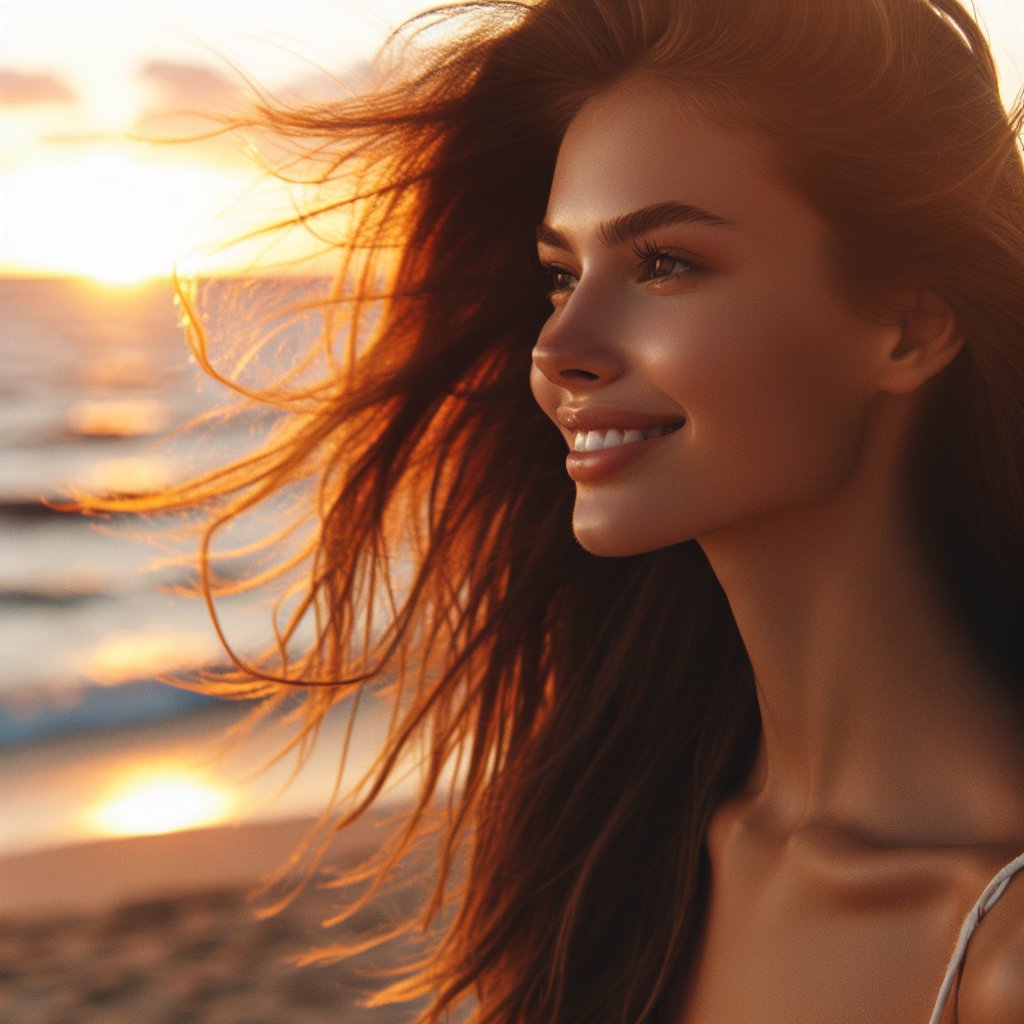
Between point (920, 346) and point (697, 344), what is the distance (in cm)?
32

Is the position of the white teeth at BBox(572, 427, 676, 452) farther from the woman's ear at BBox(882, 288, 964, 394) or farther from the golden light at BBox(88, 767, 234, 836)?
the golden light at BBox(88, 767, 234, 836)

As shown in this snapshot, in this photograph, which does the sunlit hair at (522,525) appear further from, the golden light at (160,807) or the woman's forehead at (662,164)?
the golden light at (160,807)

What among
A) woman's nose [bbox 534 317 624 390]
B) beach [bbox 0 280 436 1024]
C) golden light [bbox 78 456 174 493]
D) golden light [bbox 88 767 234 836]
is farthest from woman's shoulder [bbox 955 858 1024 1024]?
golden light [bbox 78 456 174 493]

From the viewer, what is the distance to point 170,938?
18.1 feet

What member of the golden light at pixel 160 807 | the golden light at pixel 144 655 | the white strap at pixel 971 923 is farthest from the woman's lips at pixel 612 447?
the golden light at pixel 144 655

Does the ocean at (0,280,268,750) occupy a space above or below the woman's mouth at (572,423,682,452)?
above

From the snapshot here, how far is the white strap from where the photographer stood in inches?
69.5

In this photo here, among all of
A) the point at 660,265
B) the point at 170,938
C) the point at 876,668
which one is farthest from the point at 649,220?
the point at 170,938

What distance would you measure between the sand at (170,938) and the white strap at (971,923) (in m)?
3.54

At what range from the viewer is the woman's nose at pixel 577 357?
204cm

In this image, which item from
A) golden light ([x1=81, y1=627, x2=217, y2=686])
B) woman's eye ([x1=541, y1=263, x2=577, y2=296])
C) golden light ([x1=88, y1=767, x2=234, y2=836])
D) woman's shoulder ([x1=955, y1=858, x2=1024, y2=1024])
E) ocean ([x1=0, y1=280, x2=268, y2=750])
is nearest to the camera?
woman's shoulder ([x1=955, y1=858, x2=1024, y2=1024])

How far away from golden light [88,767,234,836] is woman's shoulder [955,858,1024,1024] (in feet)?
16.7

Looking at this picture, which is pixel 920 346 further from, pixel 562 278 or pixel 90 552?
pixel 90 552

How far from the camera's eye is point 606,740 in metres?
2.69
